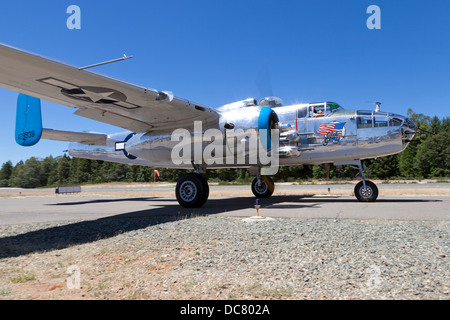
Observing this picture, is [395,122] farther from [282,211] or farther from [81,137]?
[81,137]

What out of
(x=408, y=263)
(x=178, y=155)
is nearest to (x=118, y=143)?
(x=178, y=155)

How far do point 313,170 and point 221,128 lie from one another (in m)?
54.3

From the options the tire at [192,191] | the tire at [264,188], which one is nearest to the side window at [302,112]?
the tire at [264,188]

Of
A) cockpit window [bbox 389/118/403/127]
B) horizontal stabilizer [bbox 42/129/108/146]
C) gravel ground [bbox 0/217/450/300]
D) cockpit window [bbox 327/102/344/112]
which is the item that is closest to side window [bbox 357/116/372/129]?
cockpit window [bbox 389/118/403/127]

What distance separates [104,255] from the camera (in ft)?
16.6

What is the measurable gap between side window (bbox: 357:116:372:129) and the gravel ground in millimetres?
6057

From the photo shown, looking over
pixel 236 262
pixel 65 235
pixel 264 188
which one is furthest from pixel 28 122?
pixel 236 262

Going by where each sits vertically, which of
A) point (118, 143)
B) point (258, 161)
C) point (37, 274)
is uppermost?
point (118, 143)

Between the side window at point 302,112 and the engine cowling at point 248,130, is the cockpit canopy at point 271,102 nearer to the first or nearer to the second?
the side window at point 302,112

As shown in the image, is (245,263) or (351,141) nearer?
(245,263)

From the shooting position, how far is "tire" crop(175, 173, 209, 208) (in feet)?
37.6

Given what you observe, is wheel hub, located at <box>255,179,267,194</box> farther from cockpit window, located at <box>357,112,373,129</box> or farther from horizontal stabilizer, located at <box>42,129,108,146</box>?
horizontal stabilizer, located at <box>42,129,108,146</box>
